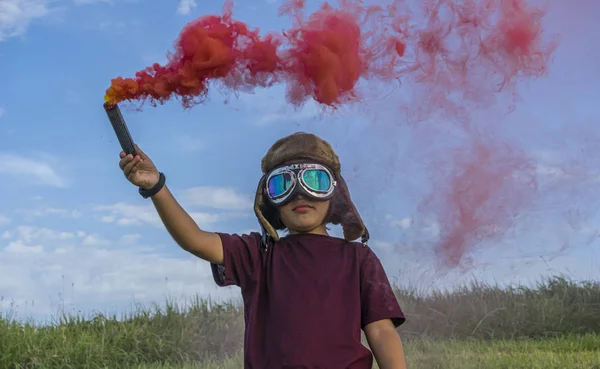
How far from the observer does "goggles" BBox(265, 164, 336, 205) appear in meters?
3.85

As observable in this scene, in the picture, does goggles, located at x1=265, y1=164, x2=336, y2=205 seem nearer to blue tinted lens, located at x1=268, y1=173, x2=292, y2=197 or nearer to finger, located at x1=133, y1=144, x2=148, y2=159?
blue tinted lens, located at x1=268, y1=173, x2=292, y2=197

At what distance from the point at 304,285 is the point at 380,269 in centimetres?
50

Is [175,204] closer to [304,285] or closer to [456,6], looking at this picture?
[304,285]

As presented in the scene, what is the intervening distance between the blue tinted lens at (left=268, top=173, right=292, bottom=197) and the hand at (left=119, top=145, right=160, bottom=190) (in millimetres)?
686

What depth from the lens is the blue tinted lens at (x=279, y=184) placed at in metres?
3.87

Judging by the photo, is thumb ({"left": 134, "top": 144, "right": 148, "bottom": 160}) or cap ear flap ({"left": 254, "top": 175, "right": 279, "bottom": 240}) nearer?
thumb ({"left": 134, "top": 144, "right": 148, "bottom": 160})

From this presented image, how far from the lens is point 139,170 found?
345 centimetres

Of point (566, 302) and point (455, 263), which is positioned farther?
point (566, 302)

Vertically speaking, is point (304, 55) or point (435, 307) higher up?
point (304, 55)

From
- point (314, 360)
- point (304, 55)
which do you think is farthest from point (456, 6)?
point (314, 360)

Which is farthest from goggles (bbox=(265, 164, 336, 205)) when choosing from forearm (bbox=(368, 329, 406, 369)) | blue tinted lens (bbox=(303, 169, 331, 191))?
forearm (bbox=(368, 329, 406, 369))

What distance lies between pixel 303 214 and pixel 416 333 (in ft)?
21.0

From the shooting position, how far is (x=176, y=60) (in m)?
3.97

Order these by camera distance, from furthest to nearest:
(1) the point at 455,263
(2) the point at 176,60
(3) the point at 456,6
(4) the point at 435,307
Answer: (4) the point at 435,307
(1) the point at 455,263
(3) the point at 456,6
(2) the point at 176,60
